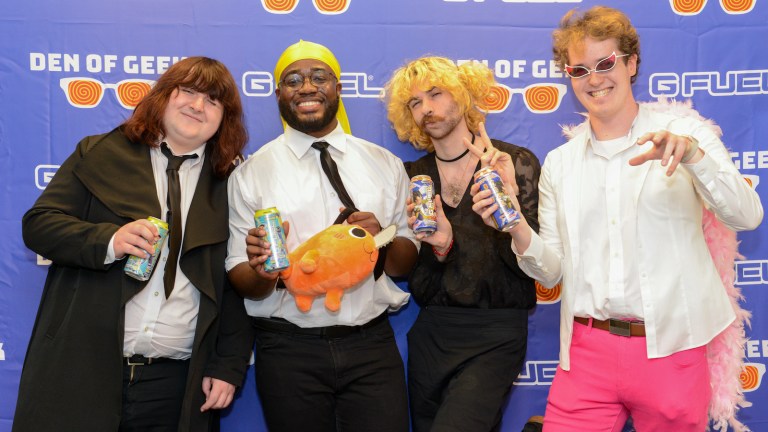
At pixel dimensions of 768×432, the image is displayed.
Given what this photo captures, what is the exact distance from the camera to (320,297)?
2.33 m

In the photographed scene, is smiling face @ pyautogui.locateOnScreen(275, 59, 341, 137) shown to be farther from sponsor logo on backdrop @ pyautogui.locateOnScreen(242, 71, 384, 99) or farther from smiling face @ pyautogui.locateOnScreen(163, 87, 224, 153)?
sponsor logo on backdrop @ pyautogui.locateOnScreen(242, 71, 384, 99)

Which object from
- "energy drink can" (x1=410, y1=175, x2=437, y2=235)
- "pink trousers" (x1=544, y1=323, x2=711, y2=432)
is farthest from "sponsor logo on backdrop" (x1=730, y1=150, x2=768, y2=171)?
"energy drink can" (x1=410, y1=175, x2=437, y2=235)

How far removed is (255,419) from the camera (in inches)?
112

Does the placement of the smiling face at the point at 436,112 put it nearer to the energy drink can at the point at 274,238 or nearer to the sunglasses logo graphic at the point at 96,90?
the energy drink can at the point at 274,238

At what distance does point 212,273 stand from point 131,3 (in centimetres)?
130

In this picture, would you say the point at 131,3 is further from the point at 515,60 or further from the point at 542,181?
the point at 542,181

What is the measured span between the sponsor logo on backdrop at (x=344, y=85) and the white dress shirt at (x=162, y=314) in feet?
2.21

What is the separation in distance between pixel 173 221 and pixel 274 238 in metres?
0.43

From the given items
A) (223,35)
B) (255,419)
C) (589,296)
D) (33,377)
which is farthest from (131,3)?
(589,296)

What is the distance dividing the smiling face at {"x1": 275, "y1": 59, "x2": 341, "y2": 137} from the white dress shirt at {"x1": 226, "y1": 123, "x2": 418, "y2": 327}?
0.24 feet

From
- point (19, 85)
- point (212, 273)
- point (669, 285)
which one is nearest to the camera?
point (669, 285)

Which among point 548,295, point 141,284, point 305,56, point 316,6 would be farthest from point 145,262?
point 548,295

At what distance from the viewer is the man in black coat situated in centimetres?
208

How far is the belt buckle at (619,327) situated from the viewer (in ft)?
6.85
